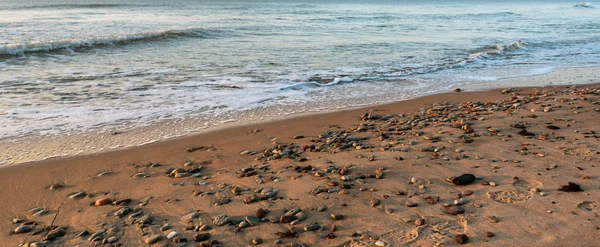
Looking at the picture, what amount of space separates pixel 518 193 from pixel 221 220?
2.54m

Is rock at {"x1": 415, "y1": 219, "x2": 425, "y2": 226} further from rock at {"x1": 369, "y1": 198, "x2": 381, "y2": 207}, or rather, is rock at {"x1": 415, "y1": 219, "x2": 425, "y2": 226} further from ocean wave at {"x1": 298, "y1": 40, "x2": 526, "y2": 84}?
ocean wave at {"x1": 298, "y1": 40, "x2": 526, "y2": 84}

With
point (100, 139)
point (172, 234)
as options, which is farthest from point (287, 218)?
point (100, 139)

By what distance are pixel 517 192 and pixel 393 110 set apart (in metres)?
4.05

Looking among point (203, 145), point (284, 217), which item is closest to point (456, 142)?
point (284, 217)

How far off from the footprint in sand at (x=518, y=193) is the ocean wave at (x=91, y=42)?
1545 cm

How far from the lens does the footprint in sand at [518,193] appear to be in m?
3.63

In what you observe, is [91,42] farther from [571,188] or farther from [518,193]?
[571,188]

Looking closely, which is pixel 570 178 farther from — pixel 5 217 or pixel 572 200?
pixel 5 217

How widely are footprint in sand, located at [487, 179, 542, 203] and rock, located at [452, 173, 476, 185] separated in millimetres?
271

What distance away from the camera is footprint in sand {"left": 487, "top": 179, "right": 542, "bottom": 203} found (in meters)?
3.63

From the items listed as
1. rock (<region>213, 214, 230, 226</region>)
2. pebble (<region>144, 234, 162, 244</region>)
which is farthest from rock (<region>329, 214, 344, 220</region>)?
pebble (<region>144, 234, 162, 244</region>)

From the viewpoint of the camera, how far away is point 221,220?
3.49 m

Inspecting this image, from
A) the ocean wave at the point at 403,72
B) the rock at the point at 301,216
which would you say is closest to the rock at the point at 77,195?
the rock at the point at 301,216

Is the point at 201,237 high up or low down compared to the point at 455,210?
down
